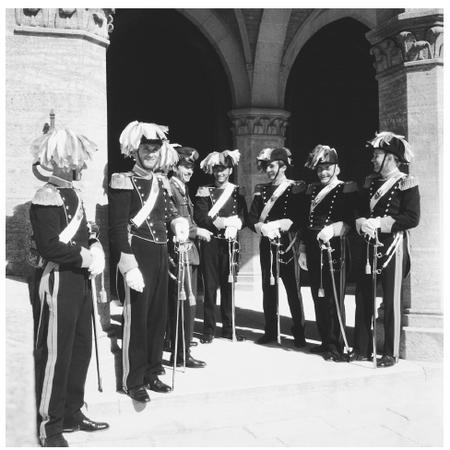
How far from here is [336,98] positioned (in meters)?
11.3

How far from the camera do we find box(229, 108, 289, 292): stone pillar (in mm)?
9680

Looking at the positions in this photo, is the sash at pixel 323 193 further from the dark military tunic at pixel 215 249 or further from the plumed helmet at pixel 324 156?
the dark military tunic at pixel 215 249

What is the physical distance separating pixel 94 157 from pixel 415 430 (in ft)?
8.92

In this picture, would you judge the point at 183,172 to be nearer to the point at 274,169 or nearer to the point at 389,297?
the point at 274,169

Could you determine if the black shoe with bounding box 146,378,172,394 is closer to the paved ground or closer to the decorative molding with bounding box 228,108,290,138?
the paved ground

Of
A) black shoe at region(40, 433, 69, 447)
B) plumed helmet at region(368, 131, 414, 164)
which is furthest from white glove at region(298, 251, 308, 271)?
black shoe at region(40, 433, 69, 447)

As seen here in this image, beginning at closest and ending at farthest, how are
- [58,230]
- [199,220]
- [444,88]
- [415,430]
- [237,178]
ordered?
[58,230] < [415,430] < [444,88] < [199,220] < [237,178]

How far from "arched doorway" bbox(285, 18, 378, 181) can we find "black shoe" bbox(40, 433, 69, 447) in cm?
800

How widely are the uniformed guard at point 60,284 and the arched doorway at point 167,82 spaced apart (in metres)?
6.31

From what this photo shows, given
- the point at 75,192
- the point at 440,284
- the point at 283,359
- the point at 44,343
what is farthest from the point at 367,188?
the point at 44,343

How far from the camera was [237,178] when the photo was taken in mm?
9758

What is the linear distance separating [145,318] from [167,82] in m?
6.76

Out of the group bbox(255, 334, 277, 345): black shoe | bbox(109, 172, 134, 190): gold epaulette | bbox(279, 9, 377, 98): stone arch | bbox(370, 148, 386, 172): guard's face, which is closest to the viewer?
bbox(109, 172, 134, 190): gold epaulette

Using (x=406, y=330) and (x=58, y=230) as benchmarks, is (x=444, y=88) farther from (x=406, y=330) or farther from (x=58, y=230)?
(x=58, y=230)
